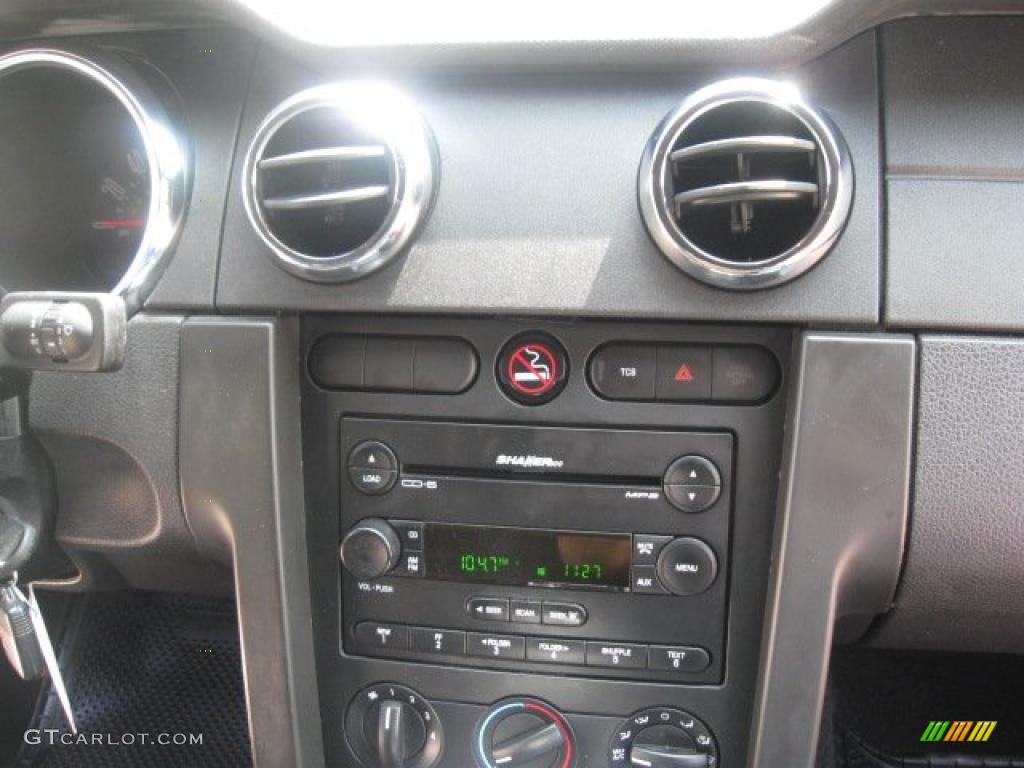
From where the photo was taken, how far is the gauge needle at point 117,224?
3.84 ft

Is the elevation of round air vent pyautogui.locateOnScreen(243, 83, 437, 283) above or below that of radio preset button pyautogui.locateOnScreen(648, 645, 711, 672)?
above

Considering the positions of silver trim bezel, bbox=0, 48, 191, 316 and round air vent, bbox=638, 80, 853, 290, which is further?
silver trim bezel, bbox=0, 48, 191, 316

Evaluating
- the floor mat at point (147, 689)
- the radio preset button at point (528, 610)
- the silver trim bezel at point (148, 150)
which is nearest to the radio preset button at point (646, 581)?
the radio preset button at point (528, 610)

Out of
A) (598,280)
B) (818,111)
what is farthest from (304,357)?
(818,111)

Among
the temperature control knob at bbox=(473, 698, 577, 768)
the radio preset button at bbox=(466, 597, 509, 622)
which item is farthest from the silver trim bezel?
the temperature control knob at bbox=(473, 698, 577, 768)

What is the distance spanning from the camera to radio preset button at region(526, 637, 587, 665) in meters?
1.03

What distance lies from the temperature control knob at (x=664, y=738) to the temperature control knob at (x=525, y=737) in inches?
2.8

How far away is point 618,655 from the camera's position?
103cm

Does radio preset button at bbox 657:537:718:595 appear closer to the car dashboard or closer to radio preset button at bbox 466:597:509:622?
the car dashboard

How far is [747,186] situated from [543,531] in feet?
1.45

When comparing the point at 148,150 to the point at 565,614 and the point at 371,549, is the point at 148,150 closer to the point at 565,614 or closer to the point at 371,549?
the point at 371,549

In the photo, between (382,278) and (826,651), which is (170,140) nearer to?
(382,278)

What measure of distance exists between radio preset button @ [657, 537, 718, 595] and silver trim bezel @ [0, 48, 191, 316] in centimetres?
69

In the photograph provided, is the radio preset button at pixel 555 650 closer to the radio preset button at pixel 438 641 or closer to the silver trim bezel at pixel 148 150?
the radio preset button at pixel 438 641
